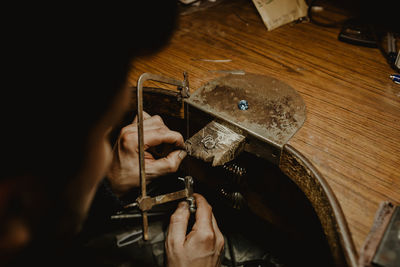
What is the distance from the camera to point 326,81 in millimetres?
1251

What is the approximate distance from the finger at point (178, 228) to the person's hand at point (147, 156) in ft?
0.63

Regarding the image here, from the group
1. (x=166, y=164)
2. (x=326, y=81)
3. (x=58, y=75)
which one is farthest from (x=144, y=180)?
(x=326, y=81)

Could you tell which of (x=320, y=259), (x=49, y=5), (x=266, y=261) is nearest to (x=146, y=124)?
(x=49, y=5)

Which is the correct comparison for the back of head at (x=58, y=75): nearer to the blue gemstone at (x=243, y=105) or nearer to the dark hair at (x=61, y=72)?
the dark hair at (x=61, y=72)

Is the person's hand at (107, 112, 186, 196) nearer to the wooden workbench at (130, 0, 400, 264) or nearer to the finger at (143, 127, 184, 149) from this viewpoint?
the finger at (143, 127, 184, 149)

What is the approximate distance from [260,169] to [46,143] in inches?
46.5

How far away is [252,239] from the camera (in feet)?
6.36

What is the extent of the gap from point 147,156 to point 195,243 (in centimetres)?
45

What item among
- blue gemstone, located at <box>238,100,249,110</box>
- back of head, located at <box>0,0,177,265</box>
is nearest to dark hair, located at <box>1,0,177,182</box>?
Result: back of head, located at <box>0,0,177,265</box>

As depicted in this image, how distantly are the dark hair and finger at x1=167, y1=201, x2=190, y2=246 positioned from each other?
60cm

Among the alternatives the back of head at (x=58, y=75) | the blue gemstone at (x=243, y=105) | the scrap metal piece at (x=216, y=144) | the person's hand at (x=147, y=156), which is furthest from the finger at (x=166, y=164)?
the back of head at (x=58, y=75)

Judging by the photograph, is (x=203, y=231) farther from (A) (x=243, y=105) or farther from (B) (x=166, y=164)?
(A) (x=243, y=105)

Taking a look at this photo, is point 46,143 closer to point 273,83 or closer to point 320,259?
point 273,83

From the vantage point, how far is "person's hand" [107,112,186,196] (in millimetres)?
1112
